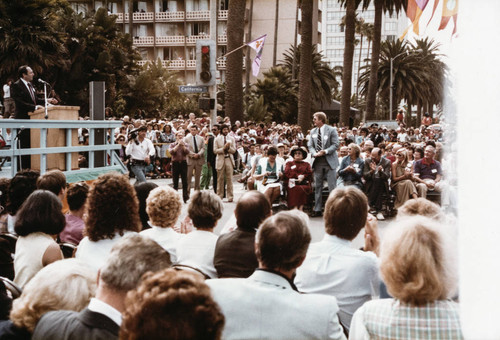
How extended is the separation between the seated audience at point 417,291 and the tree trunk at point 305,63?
24731 mm

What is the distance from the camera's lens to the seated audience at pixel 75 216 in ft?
17.1

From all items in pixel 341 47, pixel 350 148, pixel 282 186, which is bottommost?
pixel 282 186

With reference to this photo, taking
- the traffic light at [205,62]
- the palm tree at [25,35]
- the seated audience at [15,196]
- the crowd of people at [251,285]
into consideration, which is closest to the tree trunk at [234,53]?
the traffic light at [205,62]

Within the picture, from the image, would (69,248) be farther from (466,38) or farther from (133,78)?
(133,78)

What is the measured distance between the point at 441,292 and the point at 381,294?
109 cm

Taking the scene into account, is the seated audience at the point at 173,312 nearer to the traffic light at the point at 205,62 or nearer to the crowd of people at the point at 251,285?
A: the crowd of people at the point at 251,285

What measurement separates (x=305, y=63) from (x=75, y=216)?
22.8 m

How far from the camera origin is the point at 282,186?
12.7m

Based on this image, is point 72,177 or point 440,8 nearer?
point 440,8

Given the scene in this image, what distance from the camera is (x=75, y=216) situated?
5414 millimetres

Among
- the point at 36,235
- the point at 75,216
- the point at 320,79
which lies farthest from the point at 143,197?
the point at 320,79

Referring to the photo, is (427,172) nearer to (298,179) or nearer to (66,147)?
(298,179)

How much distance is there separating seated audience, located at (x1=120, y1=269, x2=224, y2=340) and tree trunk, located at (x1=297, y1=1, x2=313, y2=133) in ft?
84.1

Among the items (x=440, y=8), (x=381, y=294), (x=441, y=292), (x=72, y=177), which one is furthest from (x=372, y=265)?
(x=72, y=177)
